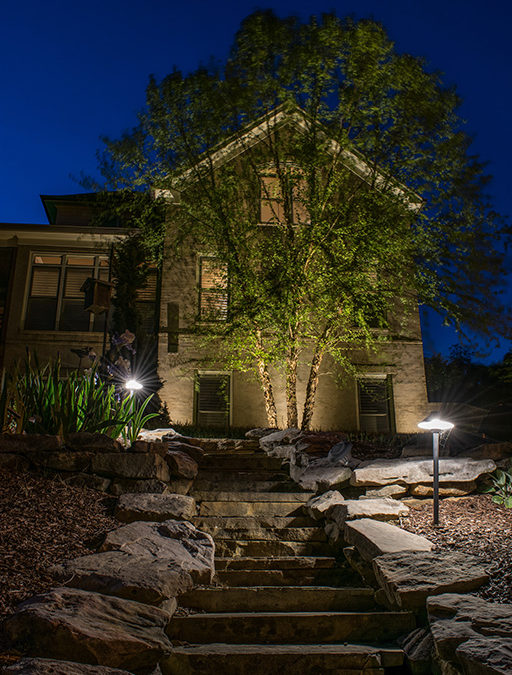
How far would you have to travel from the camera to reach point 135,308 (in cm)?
1434

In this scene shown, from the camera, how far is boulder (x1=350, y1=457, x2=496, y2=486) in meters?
6.00

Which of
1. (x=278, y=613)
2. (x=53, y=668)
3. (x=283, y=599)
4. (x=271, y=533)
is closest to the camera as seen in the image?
(x=53, y=668)

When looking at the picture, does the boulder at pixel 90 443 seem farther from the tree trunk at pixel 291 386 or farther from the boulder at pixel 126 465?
the tree trunk at pixel 291 386

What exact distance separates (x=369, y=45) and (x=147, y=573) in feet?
37.2

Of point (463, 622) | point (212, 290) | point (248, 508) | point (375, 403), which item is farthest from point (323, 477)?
point (375, 403)

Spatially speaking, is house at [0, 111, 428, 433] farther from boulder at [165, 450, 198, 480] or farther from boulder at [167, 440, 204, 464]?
boulder at [165, 450, 198, 480]

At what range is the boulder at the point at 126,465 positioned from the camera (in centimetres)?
544

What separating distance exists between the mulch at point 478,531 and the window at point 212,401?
7694mm

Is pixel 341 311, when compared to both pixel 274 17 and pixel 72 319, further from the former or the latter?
pixel 72 319

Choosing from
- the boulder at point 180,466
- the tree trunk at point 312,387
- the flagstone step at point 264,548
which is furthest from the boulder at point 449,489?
the tree trunk at point 312,387

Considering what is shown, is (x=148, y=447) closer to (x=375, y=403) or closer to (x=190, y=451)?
(x=190, y=451)

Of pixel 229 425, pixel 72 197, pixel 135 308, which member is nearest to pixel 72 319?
pixel 135 308

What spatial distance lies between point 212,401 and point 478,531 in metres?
8.98

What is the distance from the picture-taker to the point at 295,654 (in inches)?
122
